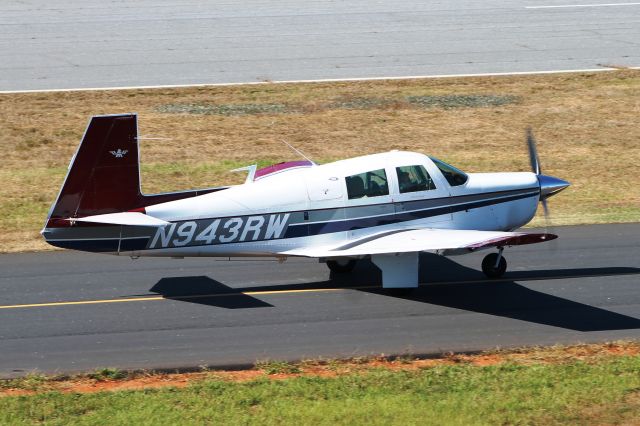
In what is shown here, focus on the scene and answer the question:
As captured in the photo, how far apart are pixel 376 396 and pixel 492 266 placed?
6.11 m

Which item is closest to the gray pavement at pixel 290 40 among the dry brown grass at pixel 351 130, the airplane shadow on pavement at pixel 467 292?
the dry brown grass at pixel 351 130

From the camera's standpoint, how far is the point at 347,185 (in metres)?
17.4

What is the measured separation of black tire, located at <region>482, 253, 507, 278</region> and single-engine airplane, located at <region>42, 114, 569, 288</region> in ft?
0.06

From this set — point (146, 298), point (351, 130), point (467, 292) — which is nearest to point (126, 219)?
point (146, 298)

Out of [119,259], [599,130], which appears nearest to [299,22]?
[599,130]

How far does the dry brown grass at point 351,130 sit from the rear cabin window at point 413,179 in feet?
25.5

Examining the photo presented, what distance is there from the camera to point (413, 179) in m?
17.7

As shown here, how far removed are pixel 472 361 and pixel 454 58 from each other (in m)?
21.5

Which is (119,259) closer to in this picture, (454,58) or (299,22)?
A: (454,58)

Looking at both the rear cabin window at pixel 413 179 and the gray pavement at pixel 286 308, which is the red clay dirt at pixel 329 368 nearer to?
the gray pavement at pixel 286 308

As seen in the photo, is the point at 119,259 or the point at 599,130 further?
the point at 599,130

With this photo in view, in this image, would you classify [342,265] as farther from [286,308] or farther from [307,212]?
[286,308]

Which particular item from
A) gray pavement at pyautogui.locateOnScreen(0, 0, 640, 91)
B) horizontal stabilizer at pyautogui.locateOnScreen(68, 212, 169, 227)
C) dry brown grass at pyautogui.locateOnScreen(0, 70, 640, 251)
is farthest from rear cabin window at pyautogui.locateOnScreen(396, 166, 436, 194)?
gray pavement at pyautogui.locateOnScreen(0, 0, 640, 91)

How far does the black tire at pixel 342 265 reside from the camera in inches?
724
